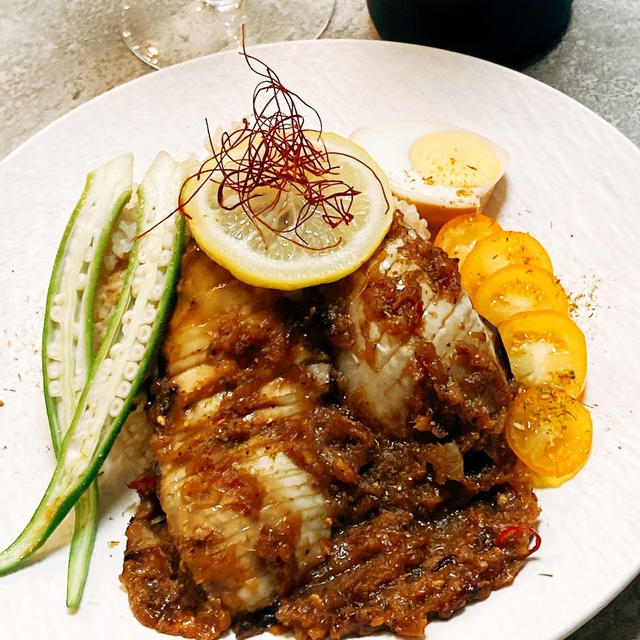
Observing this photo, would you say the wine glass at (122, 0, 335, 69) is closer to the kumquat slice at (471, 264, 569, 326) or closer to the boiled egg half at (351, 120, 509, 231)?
the boiled egg half at (351, 120, 509, 231)

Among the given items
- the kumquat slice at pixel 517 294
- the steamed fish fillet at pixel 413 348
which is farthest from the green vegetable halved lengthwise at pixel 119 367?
the kumquat slice at pixel 517 294

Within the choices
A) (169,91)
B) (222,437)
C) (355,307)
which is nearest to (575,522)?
(355,307)

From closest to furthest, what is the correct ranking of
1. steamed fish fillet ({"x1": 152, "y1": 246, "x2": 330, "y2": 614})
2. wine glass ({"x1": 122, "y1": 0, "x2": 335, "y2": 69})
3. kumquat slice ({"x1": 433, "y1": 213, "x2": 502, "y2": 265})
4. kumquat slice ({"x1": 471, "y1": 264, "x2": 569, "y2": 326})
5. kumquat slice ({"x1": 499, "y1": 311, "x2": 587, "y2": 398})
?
steamed fish fillet ({"x1": 152, "y1": 246, "x2": 330, "y2": 614}) → kumquat slice ({"x1": 499, "y1": 311, "x2": 587, "y2": 398}) → kumquat slice ({"x1": 471, "y1": 264, "x2": 569, "y2": 326}) → kumquat slice ({"x1": 433, "y1": 213, "x2": 502, "y2": 265}) → wine glass ({"x1": 122, "y1": 0, "x2": 335, "y2": 69})

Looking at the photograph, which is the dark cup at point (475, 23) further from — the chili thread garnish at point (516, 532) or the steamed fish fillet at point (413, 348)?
the chili thread garnish at point (516, 532)

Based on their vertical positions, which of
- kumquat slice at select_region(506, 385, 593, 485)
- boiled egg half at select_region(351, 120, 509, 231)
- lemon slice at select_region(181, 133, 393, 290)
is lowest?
kumquat slice at select_region(506, 385, 593, 485)

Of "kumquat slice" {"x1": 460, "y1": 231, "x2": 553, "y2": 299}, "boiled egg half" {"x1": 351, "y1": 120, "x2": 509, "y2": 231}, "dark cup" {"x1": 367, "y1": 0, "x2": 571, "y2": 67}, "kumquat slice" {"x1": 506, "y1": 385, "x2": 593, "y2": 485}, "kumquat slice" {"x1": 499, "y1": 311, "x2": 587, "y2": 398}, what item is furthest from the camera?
"dark cup" {"x1": 367, "y1": 0, "x2": 571, "y2": 67}

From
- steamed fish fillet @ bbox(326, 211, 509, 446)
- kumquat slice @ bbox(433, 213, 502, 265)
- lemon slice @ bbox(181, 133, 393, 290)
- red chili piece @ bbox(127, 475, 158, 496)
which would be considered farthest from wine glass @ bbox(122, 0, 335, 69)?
red chili piece @ bbox(127, 475, 158, 496)

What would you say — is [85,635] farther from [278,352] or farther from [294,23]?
[294,23]

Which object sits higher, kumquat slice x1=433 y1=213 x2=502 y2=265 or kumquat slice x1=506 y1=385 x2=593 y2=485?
kumquat slice x1=433 y1=213 x2=502 y2=265
